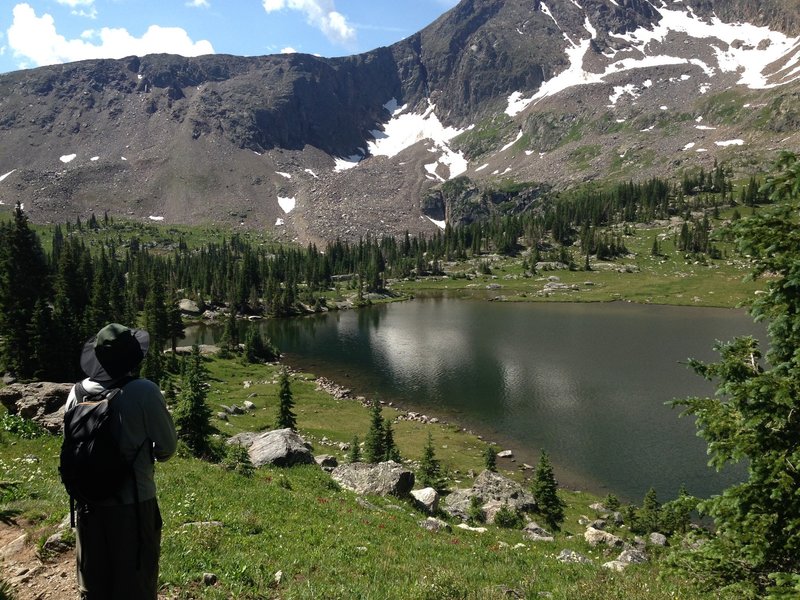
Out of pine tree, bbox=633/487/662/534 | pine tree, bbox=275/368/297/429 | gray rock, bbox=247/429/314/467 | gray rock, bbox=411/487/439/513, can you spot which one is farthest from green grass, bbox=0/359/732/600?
pine tree, bbox=275/368/297/429

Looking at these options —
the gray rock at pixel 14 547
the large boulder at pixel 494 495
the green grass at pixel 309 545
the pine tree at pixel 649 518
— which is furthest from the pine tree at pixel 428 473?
the gray rock at pixel 14 547

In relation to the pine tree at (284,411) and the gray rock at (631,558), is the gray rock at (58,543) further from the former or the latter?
the pine tree at (284,411)

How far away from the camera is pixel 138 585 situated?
5797mm

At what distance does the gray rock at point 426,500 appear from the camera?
23906mm

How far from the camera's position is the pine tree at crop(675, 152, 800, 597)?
838cm

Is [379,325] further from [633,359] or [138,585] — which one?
[138,585]

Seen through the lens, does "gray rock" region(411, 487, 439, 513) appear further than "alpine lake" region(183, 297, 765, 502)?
No

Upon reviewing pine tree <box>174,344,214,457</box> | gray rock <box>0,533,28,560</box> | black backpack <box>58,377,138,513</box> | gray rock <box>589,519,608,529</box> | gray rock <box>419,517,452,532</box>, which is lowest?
gray rock <box>589,519,608,529</box>

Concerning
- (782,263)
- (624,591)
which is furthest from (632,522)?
(782,263)

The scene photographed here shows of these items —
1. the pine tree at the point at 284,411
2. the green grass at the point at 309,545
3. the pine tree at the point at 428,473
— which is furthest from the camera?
the pine tree at the point at 284,411

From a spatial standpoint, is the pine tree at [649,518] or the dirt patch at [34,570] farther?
the pine tree at [649,518]

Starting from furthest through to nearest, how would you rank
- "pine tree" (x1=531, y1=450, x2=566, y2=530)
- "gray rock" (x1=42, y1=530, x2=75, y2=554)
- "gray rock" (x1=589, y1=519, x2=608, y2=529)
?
"gray rock" (x1=589, y1=519, x2=608, y2=529), "pine tree" (x1=531, y1=450, x2=566, y2=530), "gray rock" (x1=42, y1=530, x2=75, y2=554)

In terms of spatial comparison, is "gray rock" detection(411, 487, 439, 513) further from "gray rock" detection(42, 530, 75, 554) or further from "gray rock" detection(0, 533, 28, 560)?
"gray rock" detection(0, 533, 28, 560)

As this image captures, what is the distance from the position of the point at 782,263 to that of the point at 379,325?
370 ft
